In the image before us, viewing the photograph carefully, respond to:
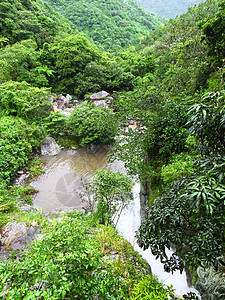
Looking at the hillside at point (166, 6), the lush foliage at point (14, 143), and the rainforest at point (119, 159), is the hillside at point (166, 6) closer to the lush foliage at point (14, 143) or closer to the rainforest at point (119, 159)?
the rainforest at point (119, 159)

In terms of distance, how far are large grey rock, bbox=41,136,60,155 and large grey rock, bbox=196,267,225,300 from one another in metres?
8.73

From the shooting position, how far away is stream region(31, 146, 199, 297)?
4379 millimetres

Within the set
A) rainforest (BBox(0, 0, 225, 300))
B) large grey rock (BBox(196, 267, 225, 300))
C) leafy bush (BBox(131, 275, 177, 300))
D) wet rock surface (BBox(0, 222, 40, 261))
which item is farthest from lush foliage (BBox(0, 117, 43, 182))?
large grey rock (BBox(196, 267, 225, 300))

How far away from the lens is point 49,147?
9.55 metres

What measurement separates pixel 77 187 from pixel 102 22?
3809 cm

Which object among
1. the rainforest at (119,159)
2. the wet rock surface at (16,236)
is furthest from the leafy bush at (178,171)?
the wet rock surface at (16,236)

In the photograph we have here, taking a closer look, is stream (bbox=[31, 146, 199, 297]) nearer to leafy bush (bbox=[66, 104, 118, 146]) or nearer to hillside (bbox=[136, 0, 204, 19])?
leafy bush (bbox=[66, 104, 118, 146])

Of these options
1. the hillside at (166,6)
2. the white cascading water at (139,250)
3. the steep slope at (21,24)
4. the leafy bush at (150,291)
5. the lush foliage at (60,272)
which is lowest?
the white cascading water at (139,250)

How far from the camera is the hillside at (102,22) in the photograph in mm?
31328

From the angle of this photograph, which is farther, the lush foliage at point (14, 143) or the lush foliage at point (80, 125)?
the lush foliage at point (80, 125)

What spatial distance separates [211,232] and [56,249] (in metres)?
1.93

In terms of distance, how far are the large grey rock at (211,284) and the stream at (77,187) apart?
21.0 inches

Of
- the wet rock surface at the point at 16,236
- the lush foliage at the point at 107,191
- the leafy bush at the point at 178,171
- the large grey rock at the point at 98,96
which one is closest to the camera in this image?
the leafy bush at the point at 178,171

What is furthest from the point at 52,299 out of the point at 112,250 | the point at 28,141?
the point at 28,141
